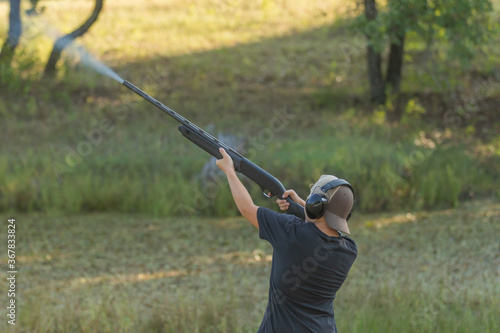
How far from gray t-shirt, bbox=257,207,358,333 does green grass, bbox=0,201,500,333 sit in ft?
5.68

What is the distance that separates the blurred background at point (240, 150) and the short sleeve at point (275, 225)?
1.95 metres

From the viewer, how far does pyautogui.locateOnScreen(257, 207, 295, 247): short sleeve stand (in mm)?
2814

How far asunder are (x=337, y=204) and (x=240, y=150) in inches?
267

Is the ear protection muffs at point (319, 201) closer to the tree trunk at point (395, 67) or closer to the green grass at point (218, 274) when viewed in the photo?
the green grass at point (218, 274)

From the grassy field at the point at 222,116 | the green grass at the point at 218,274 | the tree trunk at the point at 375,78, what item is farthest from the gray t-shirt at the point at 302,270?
the tree trunk at the point at 375,78

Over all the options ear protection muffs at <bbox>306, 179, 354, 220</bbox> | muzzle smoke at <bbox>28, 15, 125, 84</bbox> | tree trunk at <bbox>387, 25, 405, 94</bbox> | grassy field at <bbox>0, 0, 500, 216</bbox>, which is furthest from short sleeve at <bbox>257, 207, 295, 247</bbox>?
muzzle smoke at <bbox>28, 15, 125, 84</bbox>

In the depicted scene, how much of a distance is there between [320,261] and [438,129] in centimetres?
932

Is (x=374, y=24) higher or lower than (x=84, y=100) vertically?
higher

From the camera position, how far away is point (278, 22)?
17.3 m

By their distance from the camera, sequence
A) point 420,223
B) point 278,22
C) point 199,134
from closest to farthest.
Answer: point 199,134, point 420,223, point 278,22

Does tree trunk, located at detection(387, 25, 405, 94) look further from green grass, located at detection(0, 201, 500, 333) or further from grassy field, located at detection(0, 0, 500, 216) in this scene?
green grass, located at detection(0, 201, 500, 333)

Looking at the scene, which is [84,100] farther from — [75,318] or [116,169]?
[75,318]

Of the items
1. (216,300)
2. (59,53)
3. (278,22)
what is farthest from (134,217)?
(278,22)

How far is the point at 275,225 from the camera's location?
2838 millimetres
